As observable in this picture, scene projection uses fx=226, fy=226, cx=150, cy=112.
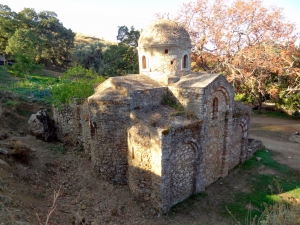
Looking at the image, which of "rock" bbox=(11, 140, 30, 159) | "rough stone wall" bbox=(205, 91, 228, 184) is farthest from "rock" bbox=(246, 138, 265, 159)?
"rock" bbox=(11, 140, 30, 159)

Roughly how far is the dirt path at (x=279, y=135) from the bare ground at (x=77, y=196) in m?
1.14

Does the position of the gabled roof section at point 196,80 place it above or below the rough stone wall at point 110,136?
above

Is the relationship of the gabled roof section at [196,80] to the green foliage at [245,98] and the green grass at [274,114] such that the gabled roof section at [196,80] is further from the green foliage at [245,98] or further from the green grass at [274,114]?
the green grass at [274,114]

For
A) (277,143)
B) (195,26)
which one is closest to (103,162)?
(277,143)

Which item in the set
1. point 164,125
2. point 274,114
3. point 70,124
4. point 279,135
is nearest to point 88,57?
point 70,124

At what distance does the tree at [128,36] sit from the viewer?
82.6 ft

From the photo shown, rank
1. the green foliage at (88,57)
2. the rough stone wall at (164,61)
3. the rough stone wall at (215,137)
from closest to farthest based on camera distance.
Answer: the rough stone wall at (215,137), the rough stone wall at (164,61), the green foliage at (88,57)

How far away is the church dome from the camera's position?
11516mm

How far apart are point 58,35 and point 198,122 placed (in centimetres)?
3812

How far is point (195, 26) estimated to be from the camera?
21438mm

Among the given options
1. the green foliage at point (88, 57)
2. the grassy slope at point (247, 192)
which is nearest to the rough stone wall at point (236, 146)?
the grassy slope at point (247, 192)

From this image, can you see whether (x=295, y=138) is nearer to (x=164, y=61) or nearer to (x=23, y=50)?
(x=164, y=61)

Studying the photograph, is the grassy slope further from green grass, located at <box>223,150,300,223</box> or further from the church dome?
the church dome

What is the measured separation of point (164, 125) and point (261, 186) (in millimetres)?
6264
